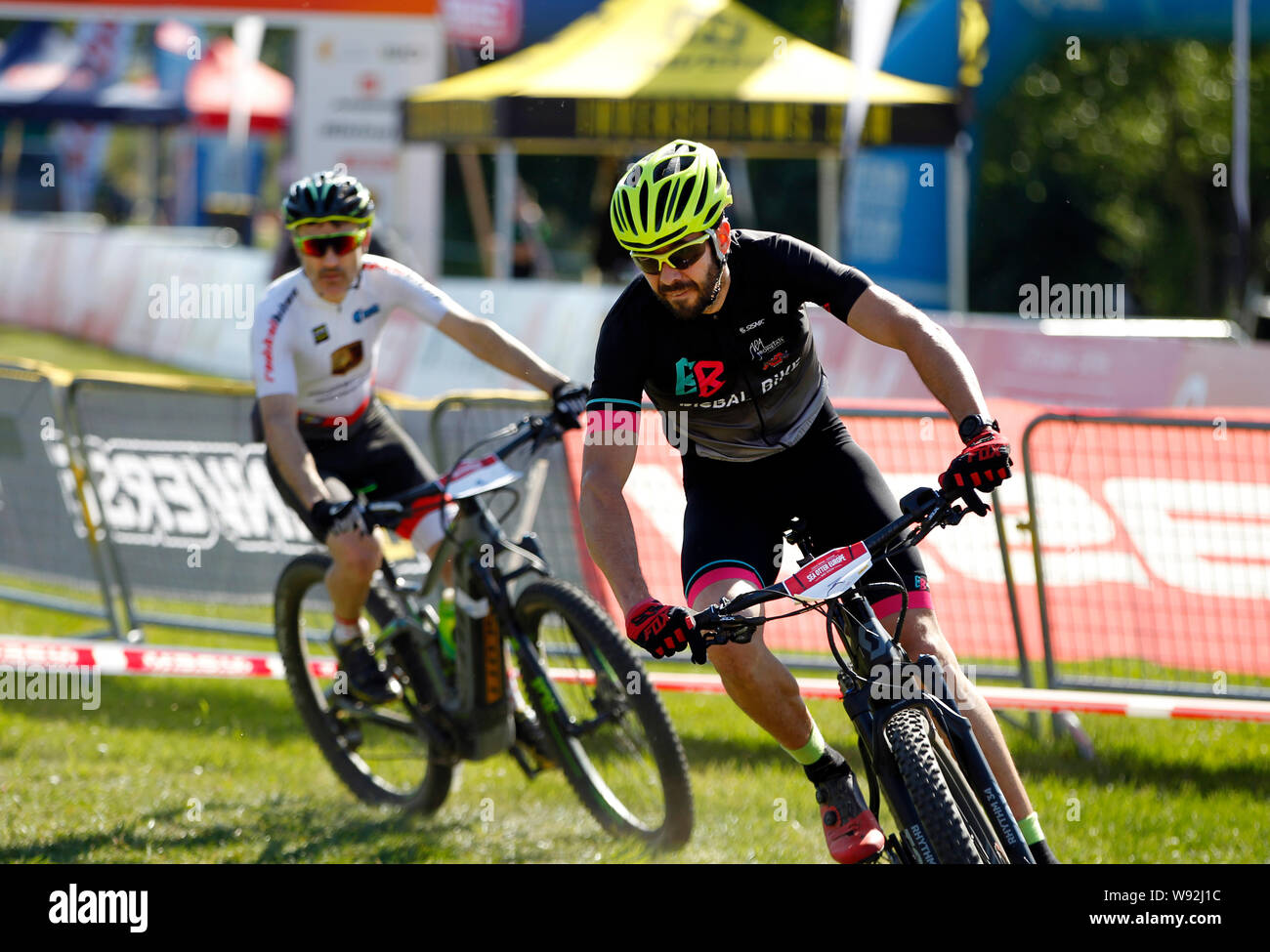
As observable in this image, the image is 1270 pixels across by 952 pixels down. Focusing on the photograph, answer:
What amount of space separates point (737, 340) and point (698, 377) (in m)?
0.16

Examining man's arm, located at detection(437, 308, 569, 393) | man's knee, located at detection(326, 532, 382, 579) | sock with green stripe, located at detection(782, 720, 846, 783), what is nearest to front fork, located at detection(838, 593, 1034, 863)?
sock with green stripe, located at detection(782, 720, 846, 783)

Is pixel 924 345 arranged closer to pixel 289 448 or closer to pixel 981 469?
pixel 981 469

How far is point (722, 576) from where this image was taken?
4.70 meters

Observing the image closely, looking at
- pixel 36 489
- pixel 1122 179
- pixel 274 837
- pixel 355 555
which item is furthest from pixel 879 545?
pixel 1122 179

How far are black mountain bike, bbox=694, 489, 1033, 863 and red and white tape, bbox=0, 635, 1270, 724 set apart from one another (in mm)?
1891

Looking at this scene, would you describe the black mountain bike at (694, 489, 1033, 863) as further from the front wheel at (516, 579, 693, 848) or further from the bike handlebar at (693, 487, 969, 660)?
the front wheel at (516, 579, 693, 848)

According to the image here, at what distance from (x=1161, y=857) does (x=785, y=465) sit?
215cm

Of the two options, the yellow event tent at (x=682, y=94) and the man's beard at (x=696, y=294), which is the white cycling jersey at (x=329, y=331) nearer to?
the man's beard at (x=696, y=294)

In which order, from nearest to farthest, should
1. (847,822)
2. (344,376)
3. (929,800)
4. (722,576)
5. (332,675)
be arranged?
(929,800) → (847,822) → (722,576) → (344,376) → (332,675)

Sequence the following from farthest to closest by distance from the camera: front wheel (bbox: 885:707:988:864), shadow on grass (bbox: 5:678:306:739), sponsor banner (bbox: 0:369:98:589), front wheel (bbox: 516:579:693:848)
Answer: sponsor banner (bbox: 0:369:98:589)
shadow on grass (bbox: 5:678:306:739)
front wheel (bbox: 516:579:693:848)
front wheel (bbox: 885:707:988:864)

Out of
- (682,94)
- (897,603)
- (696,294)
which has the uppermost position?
(682,94)

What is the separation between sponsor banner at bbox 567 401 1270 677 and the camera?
23.1ft
